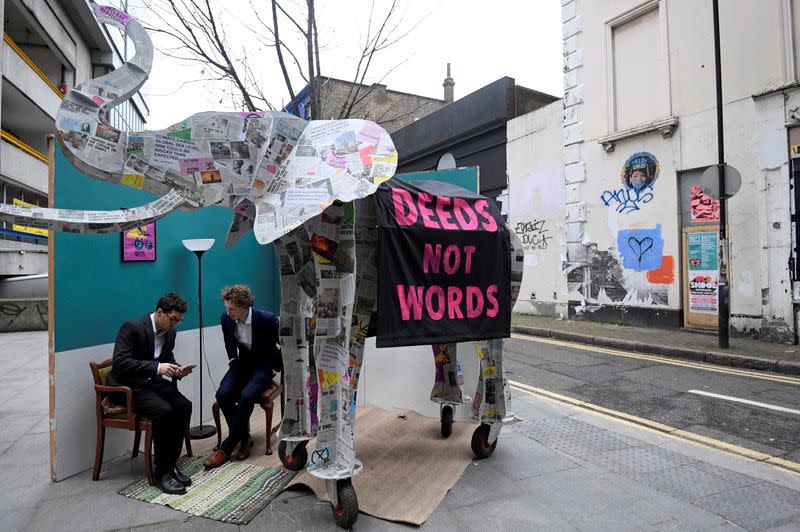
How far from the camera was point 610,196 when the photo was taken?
1230 cm

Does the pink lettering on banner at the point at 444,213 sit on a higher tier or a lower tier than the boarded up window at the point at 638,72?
lower

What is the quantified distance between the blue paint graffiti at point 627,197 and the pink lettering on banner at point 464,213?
9.36 meters

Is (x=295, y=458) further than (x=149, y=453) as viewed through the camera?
Yes

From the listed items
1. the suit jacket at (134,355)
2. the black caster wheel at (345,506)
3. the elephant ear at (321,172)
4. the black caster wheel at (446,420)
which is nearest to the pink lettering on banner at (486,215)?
the elephant ear at (321,172)

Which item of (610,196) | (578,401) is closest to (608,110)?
(610,196)

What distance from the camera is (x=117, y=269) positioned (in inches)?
162

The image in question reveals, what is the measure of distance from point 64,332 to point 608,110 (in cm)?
1234

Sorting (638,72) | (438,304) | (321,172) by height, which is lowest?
(438,304)

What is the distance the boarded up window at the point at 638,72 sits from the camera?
11.4 m

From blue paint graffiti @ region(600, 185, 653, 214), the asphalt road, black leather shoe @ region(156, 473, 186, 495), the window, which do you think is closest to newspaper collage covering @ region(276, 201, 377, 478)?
black leather shoe @ region(156, 473, 186, 495)

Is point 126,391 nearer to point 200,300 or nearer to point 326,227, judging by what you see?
point 200,300

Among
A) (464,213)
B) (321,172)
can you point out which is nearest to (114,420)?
(321,172)

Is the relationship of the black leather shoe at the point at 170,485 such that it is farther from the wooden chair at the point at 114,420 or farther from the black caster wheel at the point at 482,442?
the black caster wheel at the point at 482,442

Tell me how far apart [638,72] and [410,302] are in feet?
37.1
